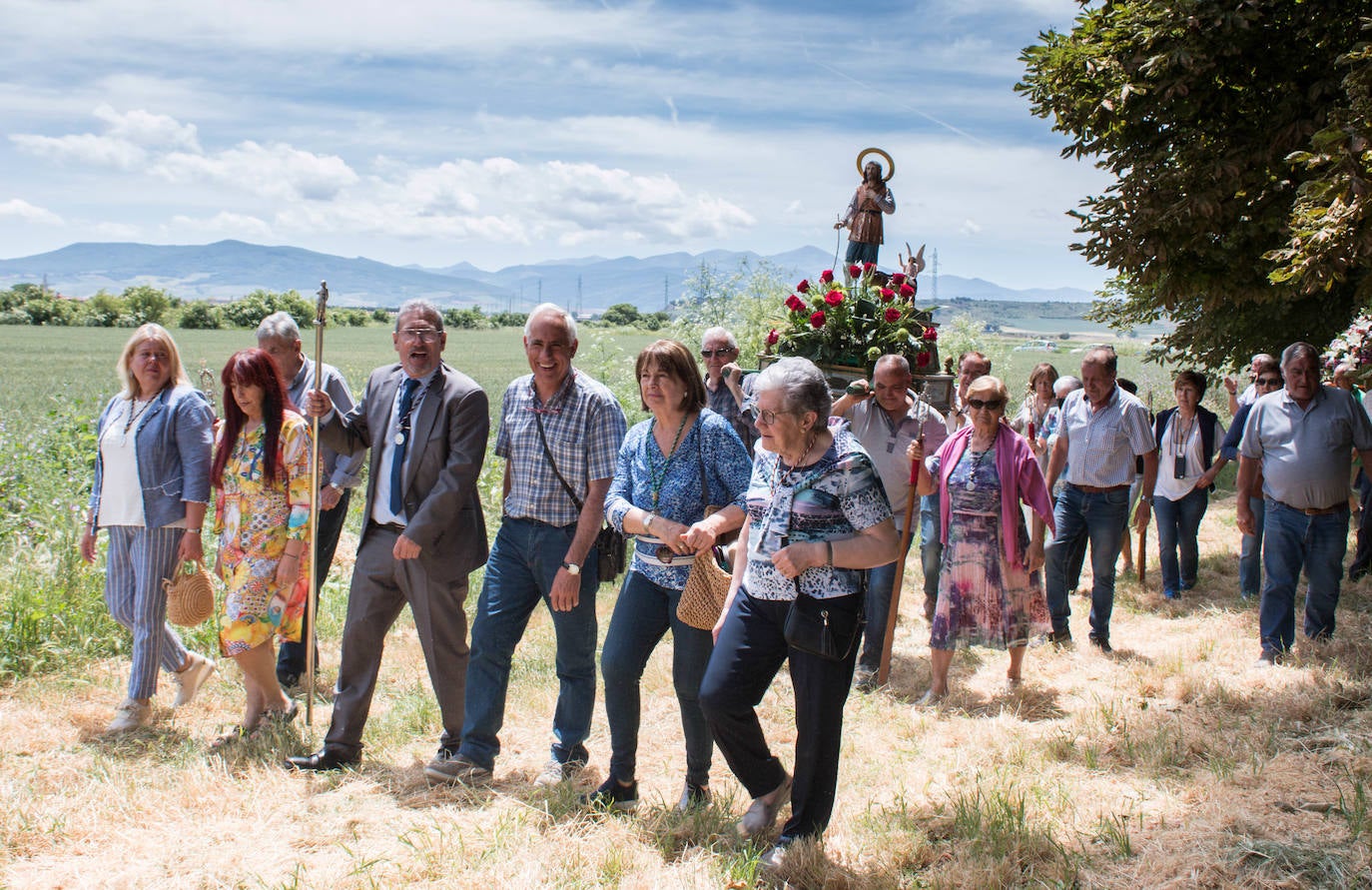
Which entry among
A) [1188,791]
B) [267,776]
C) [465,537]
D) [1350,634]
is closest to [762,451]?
[465,537]

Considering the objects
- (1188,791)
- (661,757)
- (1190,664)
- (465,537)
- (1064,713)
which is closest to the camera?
(1188,791)

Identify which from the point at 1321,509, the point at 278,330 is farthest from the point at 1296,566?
the point at 278,330

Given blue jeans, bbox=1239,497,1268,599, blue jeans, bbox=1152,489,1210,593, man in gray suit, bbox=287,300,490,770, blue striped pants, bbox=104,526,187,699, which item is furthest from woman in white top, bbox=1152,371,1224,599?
blue striped pants, bbox=104,526,187,699

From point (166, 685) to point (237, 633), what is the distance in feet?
5.06

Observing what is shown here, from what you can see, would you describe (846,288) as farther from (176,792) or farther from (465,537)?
(176,792)

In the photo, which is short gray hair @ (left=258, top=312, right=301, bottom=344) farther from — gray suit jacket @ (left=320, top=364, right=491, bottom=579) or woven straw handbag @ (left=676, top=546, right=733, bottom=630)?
woven straw handbag @ (left=676, top=546, right=733, bottom=630)

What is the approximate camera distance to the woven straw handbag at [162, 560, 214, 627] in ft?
17.1

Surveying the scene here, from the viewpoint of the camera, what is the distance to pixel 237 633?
198 inches

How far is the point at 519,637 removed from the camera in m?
4.64

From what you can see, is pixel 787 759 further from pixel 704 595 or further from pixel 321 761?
pixel 321 761

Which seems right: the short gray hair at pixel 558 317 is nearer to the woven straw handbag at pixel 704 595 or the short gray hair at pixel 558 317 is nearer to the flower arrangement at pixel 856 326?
the woven straw handbag at pixel 704 595

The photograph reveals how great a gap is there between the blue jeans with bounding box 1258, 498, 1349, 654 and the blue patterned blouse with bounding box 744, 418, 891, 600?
155 inches

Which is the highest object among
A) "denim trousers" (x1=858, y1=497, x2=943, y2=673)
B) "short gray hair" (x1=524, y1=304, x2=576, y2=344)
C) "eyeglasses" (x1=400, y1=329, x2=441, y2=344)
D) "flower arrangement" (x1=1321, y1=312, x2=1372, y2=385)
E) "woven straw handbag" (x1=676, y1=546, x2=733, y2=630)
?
"flower arrangement" (x1=1321, y1=312, x2=1372, y2=385)

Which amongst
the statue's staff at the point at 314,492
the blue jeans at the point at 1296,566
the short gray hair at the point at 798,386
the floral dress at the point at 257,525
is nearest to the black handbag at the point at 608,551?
the statue's staff at the point at 314,492
